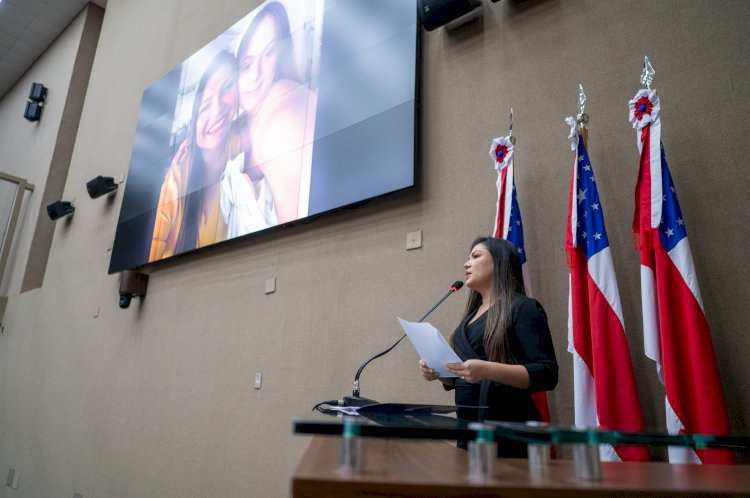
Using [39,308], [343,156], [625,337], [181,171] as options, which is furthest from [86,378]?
[625,337]

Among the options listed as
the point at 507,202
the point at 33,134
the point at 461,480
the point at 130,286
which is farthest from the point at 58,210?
the point at 461,480

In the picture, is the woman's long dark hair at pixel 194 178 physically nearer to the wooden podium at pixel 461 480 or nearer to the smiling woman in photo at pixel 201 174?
the smiling woman in photo at pixel 201 174

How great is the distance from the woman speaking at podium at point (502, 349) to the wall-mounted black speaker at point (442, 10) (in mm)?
1576

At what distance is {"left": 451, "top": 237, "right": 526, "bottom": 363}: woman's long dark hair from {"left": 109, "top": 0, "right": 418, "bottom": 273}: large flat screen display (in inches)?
39.2

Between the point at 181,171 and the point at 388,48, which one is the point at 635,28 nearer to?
the point at 388,48

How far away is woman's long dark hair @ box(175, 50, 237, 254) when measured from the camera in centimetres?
414

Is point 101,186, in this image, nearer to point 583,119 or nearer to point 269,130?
point 269,130

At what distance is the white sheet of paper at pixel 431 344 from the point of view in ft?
4.74

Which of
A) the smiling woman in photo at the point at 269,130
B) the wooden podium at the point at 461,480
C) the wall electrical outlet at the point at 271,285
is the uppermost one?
the smiling woman in photo at the point at 269,130

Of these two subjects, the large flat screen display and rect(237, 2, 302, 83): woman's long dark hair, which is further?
rect(237, 2, 302, 83): woman's long dark hair

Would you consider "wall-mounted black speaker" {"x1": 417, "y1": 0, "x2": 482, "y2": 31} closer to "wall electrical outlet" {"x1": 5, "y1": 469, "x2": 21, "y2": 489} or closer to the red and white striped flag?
the red and white striped flag

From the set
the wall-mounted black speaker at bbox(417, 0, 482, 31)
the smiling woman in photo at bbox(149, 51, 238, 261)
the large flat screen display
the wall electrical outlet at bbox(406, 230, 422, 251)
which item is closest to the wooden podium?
the wall electrical outlet at bbox(406, 230, 422, 251)

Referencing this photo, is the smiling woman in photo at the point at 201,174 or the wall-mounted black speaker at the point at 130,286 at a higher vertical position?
the smiling woman in photo at the point at 201,174

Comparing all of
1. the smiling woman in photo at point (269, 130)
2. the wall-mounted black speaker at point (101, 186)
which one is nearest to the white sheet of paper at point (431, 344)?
the smiling woman in photo at point (269, 130)
